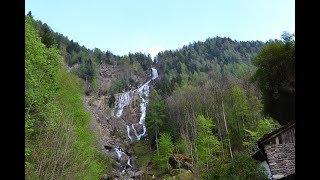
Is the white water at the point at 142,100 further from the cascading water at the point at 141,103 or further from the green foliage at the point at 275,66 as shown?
the green foliage at the point at 275,66

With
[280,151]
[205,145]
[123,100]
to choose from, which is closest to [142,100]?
[123,100]

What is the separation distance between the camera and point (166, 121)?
Result: 90.4 m

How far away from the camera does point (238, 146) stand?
62844 millimetres

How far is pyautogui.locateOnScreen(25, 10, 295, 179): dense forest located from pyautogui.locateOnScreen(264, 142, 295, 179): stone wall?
5.34 meters

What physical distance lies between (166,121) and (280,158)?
225ft

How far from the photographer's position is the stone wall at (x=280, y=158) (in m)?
20.6

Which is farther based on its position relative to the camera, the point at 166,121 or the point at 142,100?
the point at 142,100

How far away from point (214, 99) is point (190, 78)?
7163 cm

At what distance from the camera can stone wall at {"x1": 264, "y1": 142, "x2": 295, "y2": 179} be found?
20562mm

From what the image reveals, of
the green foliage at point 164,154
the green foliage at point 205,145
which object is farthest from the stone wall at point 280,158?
the green foliage at point 164,154

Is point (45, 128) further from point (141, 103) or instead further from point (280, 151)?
point (141, 103)

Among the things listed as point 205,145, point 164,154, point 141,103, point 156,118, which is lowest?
point 164,154

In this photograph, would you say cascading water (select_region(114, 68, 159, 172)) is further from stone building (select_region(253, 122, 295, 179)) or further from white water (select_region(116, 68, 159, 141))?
stone building (select_region(253, 122, 295, 179))
